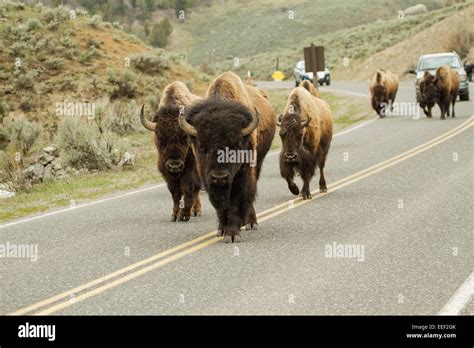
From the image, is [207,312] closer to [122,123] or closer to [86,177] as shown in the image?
[86,177]

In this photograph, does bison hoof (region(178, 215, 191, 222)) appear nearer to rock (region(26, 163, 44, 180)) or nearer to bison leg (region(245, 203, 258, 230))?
bison leg (region(245, 203, 258, 230))

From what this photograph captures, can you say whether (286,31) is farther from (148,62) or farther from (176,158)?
(176,158)

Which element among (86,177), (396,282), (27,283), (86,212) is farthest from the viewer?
(86,177)

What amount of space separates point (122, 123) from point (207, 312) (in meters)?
22.3

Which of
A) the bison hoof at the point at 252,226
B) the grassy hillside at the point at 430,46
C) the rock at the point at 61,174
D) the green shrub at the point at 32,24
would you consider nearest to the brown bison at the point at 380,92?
the rock at the point at 61,174

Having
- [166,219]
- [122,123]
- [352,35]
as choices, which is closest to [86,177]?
[166,219]

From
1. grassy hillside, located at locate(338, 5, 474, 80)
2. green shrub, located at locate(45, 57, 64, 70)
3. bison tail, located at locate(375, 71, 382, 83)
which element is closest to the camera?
bison tail, located at locate(375, 71, 382, 83)

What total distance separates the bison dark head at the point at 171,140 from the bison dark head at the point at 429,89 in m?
17.6

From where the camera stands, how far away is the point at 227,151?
984 cm

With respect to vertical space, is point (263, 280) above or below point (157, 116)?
below

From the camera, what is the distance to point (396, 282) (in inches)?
312

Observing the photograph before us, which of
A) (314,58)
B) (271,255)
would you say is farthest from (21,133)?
(271,255)

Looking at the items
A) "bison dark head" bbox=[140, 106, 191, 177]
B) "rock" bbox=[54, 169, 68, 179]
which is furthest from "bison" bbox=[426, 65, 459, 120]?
"bison dark head" bbox=[140, 106, 191, 177]

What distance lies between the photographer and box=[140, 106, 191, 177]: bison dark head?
457 inches
